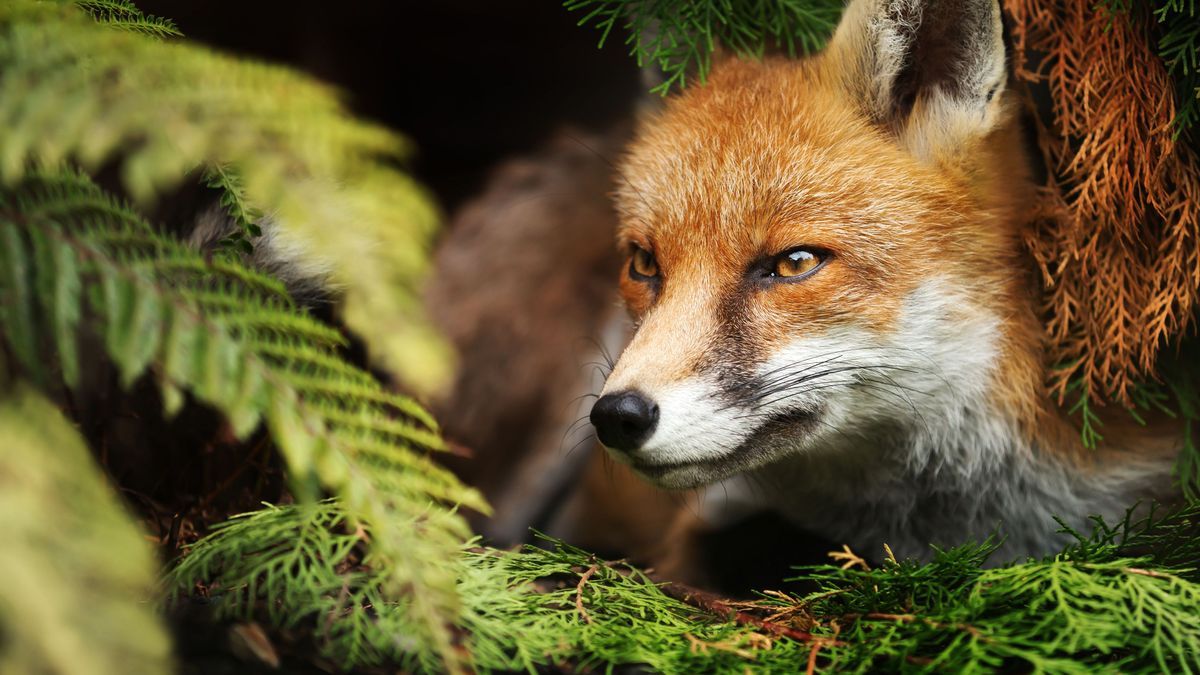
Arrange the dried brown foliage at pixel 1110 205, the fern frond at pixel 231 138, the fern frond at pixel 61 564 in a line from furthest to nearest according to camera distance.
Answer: the dried brown foliage at pixel 1110 205 < the fern frond at pixel 231 138 < the fern frond at pixel 61 564

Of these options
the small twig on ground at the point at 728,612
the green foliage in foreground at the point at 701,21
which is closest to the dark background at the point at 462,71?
the green foliage in foreground at the point at 701,21

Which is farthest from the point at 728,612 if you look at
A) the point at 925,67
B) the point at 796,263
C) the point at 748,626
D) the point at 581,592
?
the point at 925,67

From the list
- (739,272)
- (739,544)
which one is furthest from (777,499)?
(739,272)

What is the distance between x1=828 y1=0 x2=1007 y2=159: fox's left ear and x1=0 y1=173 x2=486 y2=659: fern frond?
4.82 feet

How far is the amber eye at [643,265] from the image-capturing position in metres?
2.18

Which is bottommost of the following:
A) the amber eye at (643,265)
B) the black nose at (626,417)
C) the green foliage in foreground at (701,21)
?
the black nose at (626,417)

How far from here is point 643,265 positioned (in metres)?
2.22

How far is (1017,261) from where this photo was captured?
2.07 meters

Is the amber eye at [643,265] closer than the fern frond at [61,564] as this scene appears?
No

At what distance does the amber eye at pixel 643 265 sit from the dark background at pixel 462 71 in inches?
79.2

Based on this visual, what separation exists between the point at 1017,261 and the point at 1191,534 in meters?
0.66

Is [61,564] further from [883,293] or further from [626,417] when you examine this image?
[883,293]

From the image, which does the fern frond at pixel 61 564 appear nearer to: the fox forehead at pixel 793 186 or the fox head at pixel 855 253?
the fox head at pixel 855 253

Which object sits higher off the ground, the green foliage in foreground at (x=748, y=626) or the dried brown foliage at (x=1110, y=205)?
the dried brown foliage at (x=1110, y=205)
